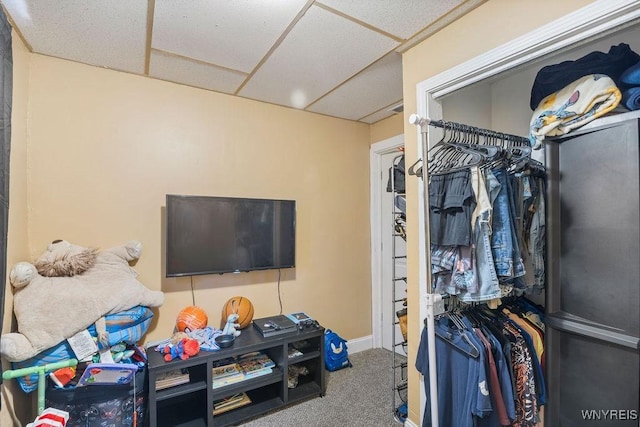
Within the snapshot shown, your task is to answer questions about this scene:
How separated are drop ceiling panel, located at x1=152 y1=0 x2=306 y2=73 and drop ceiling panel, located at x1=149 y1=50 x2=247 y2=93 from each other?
11cm

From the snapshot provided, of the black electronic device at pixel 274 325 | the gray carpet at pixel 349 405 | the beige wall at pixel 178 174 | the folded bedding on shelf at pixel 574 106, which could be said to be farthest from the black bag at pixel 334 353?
the folded bedding on shelf at pixel 574 106

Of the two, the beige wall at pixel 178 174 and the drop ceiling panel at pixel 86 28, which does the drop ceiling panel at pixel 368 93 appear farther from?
the drop ceiling panel at pixel 86 28

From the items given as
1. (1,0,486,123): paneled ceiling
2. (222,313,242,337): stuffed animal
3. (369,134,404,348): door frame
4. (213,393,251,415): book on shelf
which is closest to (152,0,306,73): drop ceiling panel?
(1,0,486,123): paneled ceiling

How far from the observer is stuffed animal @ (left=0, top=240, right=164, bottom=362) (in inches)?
63.1

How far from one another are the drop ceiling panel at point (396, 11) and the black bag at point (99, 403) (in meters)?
2.41

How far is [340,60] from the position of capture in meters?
2.04

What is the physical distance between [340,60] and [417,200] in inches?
42.1

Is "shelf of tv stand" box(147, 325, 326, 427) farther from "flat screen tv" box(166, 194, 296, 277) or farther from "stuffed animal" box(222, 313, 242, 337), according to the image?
"flat screen tv" box(166, 194, 296, 277)

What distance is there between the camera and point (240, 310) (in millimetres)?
2404

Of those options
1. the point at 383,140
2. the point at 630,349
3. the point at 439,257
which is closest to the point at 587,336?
the point at 630,349

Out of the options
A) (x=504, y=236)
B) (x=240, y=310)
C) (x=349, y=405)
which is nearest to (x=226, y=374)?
(x=240, y=310)

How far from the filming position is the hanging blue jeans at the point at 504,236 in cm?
138

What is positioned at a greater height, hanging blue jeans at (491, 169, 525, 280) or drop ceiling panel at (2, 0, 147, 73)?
drop ceiling panel at (2, 0, 147, 73)

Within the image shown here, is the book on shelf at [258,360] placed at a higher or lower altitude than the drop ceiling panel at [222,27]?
lower
